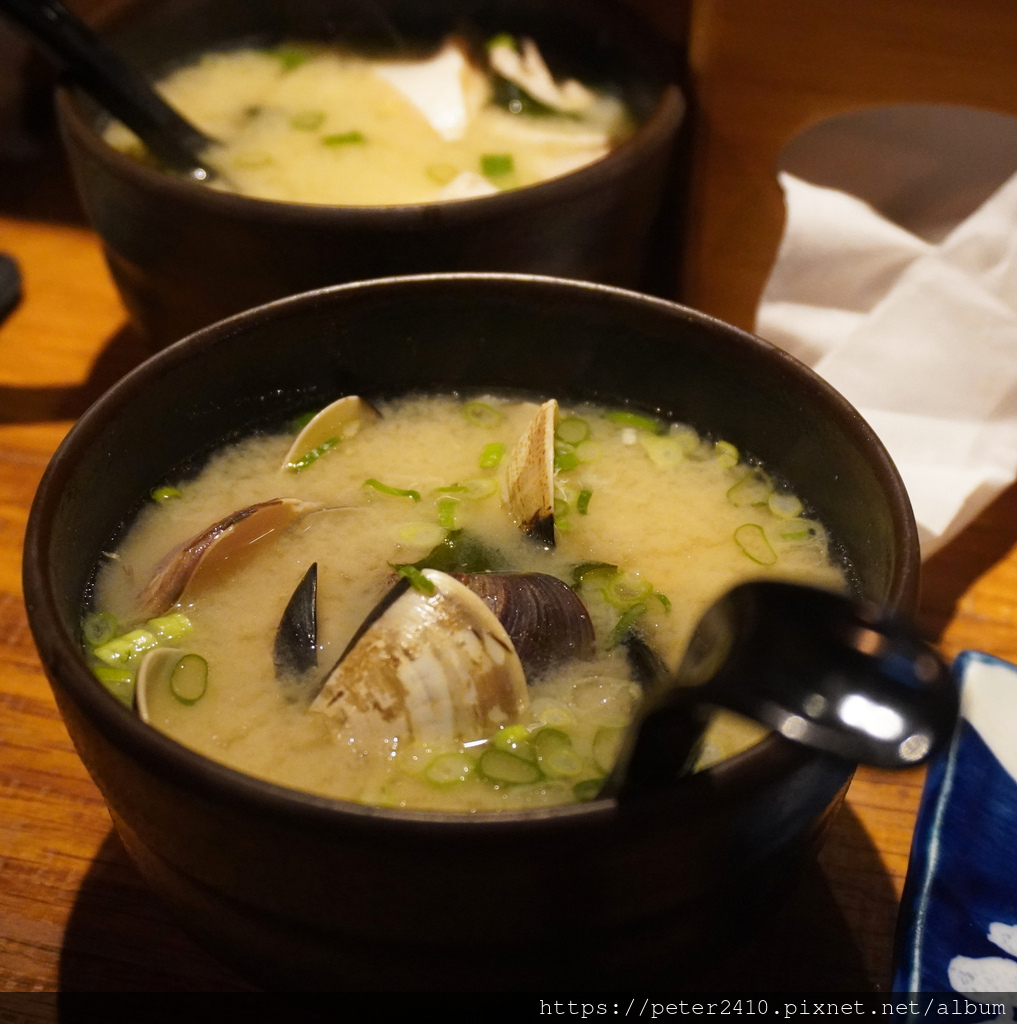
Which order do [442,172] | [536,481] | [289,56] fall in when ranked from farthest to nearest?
1. [289,56]
2. [442,172]
3. [536,481]

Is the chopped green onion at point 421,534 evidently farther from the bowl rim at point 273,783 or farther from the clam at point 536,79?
the clam at point 536,79

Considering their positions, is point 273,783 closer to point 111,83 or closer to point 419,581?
point 419,581

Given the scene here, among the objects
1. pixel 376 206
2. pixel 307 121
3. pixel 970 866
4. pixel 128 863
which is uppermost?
pixel 376 206

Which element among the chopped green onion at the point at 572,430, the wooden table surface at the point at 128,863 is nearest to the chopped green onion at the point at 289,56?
the wooden table surface at the point at 128,863

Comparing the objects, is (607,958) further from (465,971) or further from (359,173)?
(359,173)

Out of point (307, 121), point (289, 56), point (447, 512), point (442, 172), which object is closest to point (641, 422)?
point (447, 512)
